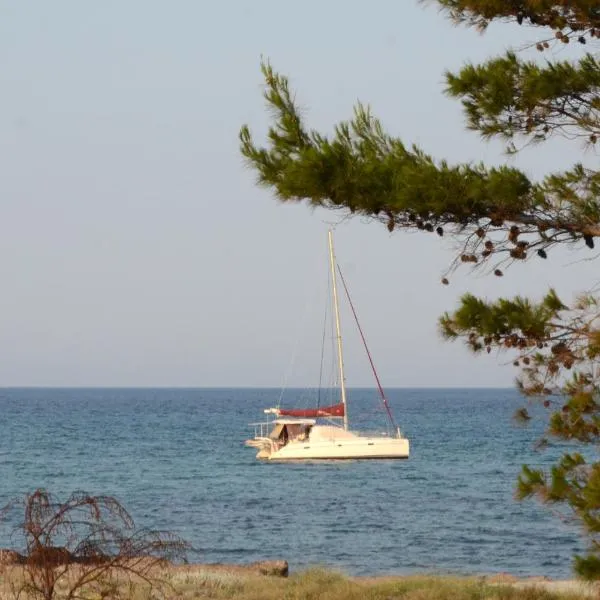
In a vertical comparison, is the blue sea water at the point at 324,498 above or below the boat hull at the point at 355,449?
below

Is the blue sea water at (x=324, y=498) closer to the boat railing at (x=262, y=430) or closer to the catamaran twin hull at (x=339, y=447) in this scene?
the catamaran twin hull at (x=339, y=447)

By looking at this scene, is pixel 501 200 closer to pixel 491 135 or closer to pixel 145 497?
pixel 491 135

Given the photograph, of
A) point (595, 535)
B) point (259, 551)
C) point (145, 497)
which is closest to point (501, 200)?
point (595, 535)

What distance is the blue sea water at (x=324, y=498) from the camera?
2698 cm

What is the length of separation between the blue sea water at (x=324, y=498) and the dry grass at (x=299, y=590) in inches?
108

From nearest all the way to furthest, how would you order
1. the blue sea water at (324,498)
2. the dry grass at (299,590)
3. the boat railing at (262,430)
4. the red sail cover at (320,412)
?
the dry grass at (299,590)
the blue sea water at (324,498)
the red sail cover at (320,412)
the boat railing at (262,430)

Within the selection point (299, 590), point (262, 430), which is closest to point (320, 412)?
point (262, 430)

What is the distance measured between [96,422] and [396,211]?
93.5 m

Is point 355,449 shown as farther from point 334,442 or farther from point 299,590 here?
point 299,590

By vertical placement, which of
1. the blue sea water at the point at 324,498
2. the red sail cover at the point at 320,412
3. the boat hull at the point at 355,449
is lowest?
the blue sea water at the point at 324,498

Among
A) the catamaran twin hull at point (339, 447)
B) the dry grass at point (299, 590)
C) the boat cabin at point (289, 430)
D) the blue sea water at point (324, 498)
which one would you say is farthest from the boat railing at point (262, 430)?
the dry grass at point (299, 590)

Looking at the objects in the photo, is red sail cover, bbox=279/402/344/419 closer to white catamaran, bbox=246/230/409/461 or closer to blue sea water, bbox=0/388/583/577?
white catamaran, bbox=246/230/409/461

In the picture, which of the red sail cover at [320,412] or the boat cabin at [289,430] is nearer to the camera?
the red sail cover at [320,412]

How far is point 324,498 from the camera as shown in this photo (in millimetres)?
40562
